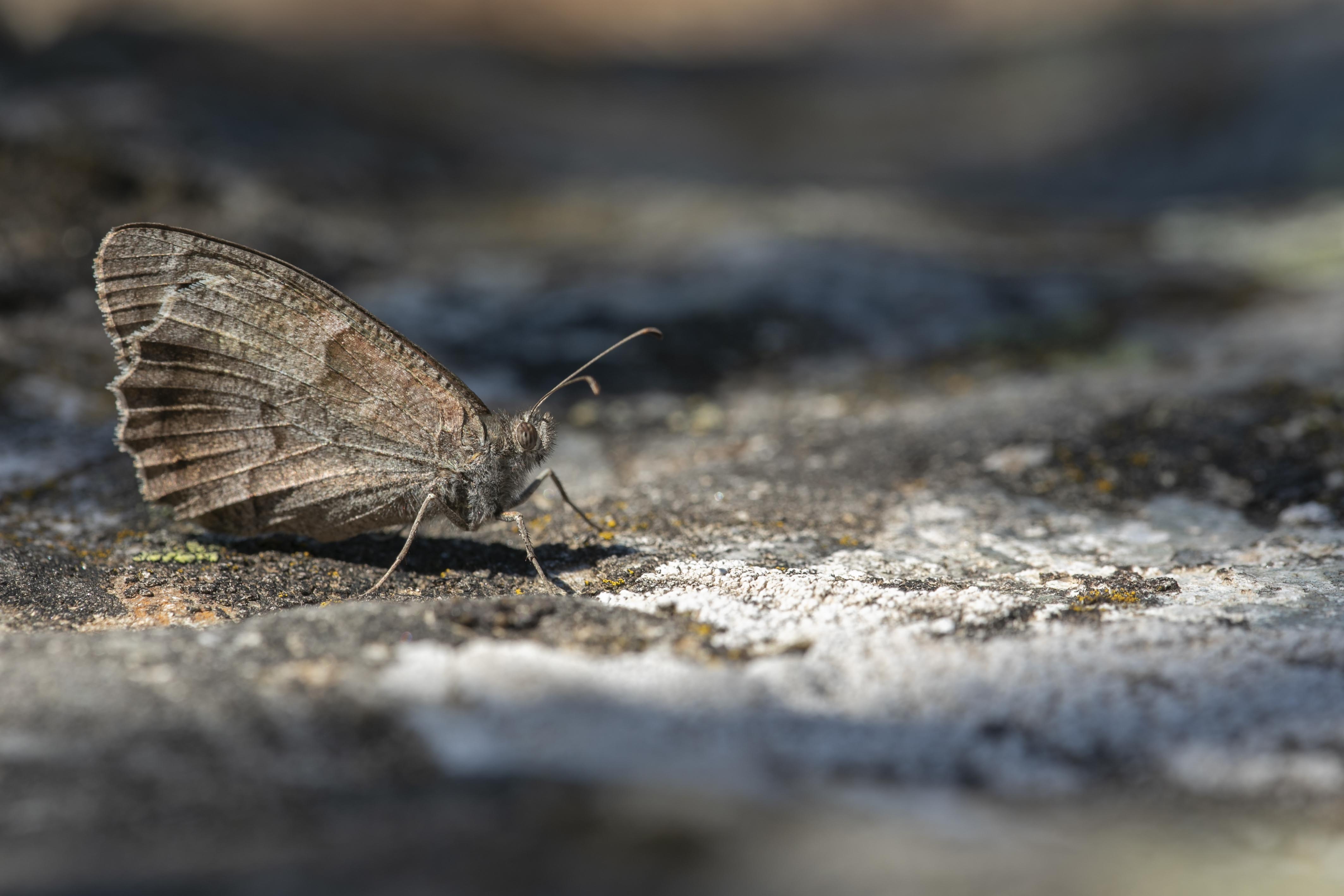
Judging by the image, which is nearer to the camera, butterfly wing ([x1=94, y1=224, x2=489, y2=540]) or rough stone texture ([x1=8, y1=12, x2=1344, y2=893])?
rough stone texture ([x1=8, y1=12, x2=1344, y2=893])

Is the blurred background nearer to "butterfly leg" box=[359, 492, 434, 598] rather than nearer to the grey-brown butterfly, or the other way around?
the grey-brown butterfly

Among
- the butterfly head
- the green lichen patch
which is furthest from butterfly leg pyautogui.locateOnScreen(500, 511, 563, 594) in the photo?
the green lichen patch

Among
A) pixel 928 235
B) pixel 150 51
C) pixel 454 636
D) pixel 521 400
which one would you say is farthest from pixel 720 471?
pixel 150 51

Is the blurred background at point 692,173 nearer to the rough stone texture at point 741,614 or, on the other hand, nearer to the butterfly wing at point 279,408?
the rough stone texture at point 741,614

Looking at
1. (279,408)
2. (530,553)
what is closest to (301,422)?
(279,408)

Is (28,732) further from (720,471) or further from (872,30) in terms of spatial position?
(872,30)
